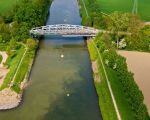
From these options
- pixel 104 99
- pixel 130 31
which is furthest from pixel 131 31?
pixel 104 99

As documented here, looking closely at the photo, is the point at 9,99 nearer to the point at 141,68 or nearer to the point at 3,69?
the point at 3,69

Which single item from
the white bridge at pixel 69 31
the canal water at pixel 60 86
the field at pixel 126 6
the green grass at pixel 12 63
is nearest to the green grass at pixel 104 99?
the canal water at pixel 60 86

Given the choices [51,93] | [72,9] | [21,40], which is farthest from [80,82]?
[72,9]

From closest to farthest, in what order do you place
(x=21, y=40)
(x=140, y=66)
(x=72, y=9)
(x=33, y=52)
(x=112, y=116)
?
(x=112, y=116)
(x=140, y=66)
(x=33, y=52)
(x=21, y=40)
(x=72, y=9)

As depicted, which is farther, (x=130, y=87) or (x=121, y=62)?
Result: (x=121, y=62)

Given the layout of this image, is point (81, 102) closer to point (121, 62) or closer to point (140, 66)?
point (121, 62)

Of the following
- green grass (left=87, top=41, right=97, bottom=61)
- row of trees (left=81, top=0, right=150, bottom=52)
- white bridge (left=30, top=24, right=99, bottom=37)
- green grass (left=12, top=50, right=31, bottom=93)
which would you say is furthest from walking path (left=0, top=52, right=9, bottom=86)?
row of trees (left=81, top=0, right=150, bottom=52)

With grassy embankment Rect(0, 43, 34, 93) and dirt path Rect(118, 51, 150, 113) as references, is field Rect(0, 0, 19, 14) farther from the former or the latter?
dirt path Rect(118, 51, 150, 113)
